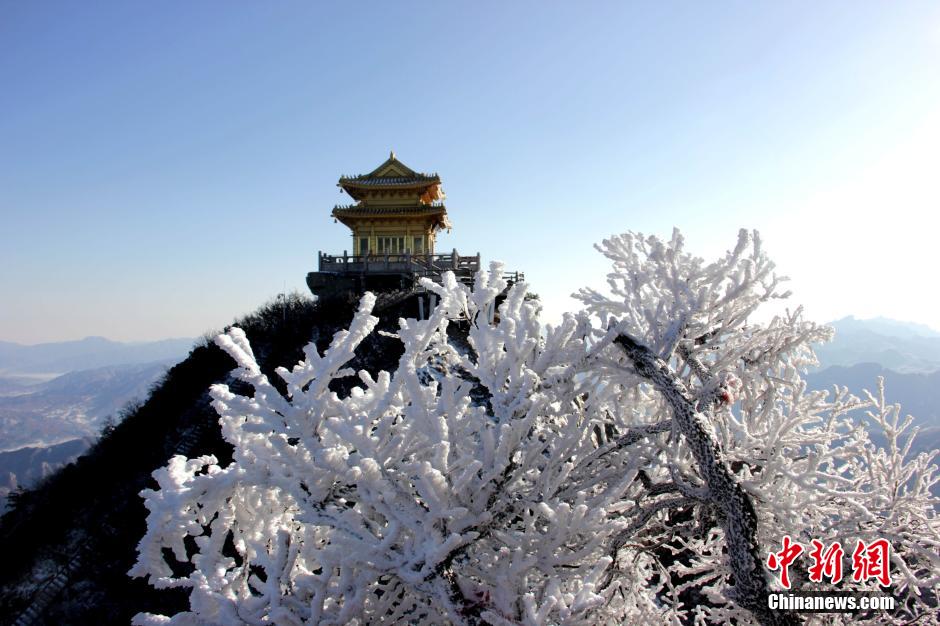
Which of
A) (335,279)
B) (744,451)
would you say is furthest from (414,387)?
(335,279)

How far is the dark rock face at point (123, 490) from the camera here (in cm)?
1353

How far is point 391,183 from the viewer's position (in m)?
26.3

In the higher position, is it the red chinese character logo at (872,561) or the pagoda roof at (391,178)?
the pagoda roof at (391,178)

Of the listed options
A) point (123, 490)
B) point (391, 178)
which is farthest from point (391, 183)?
point (123, 490)

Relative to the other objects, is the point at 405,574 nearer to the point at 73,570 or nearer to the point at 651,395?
the point at 651,395

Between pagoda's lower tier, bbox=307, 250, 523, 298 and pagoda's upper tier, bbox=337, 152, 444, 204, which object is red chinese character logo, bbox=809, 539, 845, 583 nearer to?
pagoda's lower tier, bbox=307, 250, 523, 298

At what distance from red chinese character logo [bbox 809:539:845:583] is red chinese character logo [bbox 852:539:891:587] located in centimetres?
17

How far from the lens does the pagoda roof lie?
26.2m

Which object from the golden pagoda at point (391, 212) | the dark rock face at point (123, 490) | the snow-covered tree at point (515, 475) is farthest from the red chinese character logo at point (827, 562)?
the golden pagoda at point (391, 212)

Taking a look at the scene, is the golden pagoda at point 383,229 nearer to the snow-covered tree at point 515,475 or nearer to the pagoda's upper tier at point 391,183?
the pagoda's upper tier at point 391,183

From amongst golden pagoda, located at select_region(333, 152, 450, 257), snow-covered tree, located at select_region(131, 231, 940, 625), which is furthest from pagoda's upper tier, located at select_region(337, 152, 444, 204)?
snow-covered tree, located at select_region(131, 231, 940, 625)

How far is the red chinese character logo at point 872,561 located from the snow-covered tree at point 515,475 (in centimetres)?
8

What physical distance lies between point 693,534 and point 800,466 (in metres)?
1.02

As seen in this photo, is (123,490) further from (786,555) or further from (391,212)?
(786,555)
